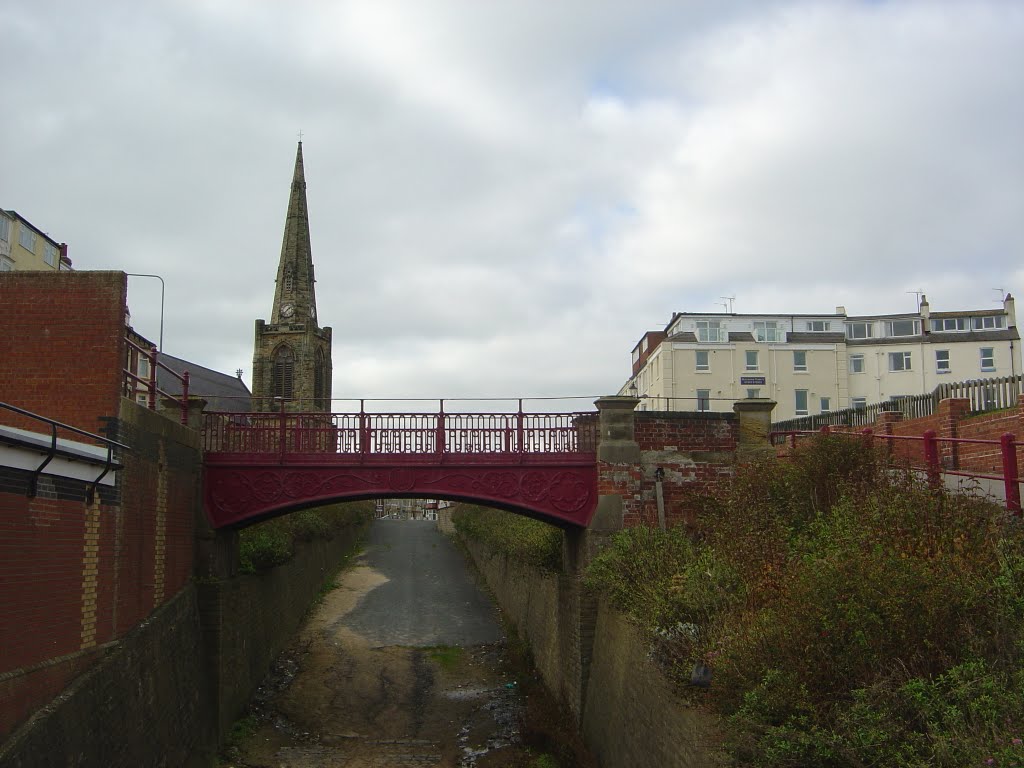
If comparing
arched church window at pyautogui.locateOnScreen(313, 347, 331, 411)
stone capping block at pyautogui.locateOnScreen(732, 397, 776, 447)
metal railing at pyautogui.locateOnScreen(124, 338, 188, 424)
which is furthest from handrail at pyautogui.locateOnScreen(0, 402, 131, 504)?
arched church window at pyautogui.locateOnScreen(313, 347, 331, 411)

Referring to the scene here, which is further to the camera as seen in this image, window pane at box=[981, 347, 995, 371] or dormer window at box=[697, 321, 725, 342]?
dormer window at box=[697, 321, 725, 342]

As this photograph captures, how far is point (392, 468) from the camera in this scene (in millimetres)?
18141

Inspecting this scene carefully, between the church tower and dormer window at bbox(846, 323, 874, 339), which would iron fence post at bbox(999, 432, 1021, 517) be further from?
the church tower

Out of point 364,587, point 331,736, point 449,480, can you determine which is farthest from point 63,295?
point 364,587

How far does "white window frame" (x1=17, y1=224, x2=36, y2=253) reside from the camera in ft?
170

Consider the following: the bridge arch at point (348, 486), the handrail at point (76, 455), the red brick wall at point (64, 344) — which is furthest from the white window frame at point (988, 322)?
the handrail at point (76, 455)

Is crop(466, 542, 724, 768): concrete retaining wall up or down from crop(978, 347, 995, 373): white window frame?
down

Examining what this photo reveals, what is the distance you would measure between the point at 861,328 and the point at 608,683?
1846 inches

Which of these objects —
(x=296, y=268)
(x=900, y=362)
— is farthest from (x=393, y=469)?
(x=296, y=268)

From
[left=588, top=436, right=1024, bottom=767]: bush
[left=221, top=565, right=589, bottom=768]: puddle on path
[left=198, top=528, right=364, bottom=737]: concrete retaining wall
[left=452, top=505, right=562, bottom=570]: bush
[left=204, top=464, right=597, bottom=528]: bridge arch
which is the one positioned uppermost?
[left=204, top=464, right=597, bottom=528]: bridge arch

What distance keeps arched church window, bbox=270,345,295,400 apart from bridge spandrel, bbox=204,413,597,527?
46262 mm

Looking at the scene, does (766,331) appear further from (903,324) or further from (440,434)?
(440,434)

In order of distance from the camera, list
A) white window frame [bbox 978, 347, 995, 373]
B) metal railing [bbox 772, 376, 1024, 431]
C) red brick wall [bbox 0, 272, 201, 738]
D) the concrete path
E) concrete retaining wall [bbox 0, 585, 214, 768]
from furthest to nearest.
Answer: white window frame [bbox 978, 347, 995, 373] < the concrete path < metal railing [bbox 772, 376, 1024, 431] < concrete retaining wall [bbox 0, 585, 214, 768] < red brick wall [bbox 0, 272, 201, 738]

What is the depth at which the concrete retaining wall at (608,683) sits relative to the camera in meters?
10.4
